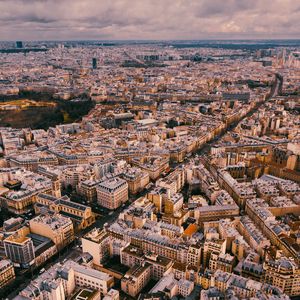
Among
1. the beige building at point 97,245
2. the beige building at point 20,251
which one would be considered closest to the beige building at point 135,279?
the beige building at point 97,245

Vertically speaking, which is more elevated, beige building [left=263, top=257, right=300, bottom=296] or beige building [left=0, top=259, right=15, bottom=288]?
beige building [left=263, top=257, right=300, bottom=296]

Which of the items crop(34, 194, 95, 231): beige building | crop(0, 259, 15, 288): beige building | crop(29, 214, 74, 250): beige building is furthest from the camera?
crop(34, 194, 95, 231): beige building

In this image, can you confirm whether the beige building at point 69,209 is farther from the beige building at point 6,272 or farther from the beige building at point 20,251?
the beige building at point 6,272

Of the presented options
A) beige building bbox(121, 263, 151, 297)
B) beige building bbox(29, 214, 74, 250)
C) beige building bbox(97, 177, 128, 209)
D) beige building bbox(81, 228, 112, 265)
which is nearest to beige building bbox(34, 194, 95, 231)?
beige building bbox(29, 214, 74, 250)

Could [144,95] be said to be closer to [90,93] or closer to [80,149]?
[90,93]

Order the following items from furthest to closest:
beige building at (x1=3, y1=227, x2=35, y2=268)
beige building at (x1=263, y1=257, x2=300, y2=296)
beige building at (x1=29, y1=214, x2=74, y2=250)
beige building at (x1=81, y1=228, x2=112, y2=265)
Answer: beige building at (x1=29, y1=214, x2=74, y2=250), beige building at (x1=81, y1=228, x2=112, y2=265), beige building at (x1=3, y1=227, x2=35, y2=268), beige building at (x1=263, y1=257, x2=300, y2=296)

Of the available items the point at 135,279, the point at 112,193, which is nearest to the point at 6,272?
the point at 135,279

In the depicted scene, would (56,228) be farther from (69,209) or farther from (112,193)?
(112,193)

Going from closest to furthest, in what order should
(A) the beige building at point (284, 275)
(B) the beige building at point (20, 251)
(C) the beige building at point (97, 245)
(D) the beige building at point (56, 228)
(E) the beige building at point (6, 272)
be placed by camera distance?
(A) the beige building at point (284, 275), (E) the beige building at point (6, 272), (B) the beige building at point (20, 251), (C) the beige building at point (97, 245), (D) the beige building at point (56, 228)

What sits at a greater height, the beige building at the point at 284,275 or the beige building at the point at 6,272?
the beige building at the point at 284,275

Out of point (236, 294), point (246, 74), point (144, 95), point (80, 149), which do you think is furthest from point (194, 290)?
point (246, 74)

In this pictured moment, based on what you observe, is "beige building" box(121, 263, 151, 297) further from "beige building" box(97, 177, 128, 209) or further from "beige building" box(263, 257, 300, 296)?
"beige building" box(97, 177, 128, 209)

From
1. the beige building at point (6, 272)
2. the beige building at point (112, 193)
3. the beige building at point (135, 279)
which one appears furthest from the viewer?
the beige building at point (112, 193)
